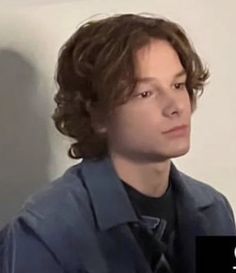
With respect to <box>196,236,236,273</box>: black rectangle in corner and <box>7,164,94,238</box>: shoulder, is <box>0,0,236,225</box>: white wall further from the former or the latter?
<box>196,236,236,273</box>: black rectangle in corner

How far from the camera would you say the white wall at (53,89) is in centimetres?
107

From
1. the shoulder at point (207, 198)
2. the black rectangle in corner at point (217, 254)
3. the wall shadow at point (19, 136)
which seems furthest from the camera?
the wall shadow at point (19, 136)

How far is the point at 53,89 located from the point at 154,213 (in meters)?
0.32

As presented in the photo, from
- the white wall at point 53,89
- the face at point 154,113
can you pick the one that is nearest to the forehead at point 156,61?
the face at point 154,113

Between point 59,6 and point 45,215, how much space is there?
0.40 m

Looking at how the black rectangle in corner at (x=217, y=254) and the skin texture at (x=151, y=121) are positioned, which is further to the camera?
the skin texture at (x=151, y=121)

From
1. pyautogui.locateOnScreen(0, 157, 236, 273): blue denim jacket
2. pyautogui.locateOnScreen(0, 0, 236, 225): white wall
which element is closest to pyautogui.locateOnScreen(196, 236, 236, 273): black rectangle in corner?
pyautogui.locateOnScreen(0, 157, 236, 273): blue denim jacket

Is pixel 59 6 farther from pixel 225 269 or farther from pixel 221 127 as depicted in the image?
pixel 225 269

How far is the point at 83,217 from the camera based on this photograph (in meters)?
0.81

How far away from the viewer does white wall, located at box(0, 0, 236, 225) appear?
3.51ft

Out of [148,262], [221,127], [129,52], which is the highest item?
[129,52]

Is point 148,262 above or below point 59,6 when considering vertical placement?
below

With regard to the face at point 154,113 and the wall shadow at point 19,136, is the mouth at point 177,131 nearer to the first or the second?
the face at point 154,113

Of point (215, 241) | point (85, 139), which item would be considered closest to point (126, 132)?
point (85, 139)
